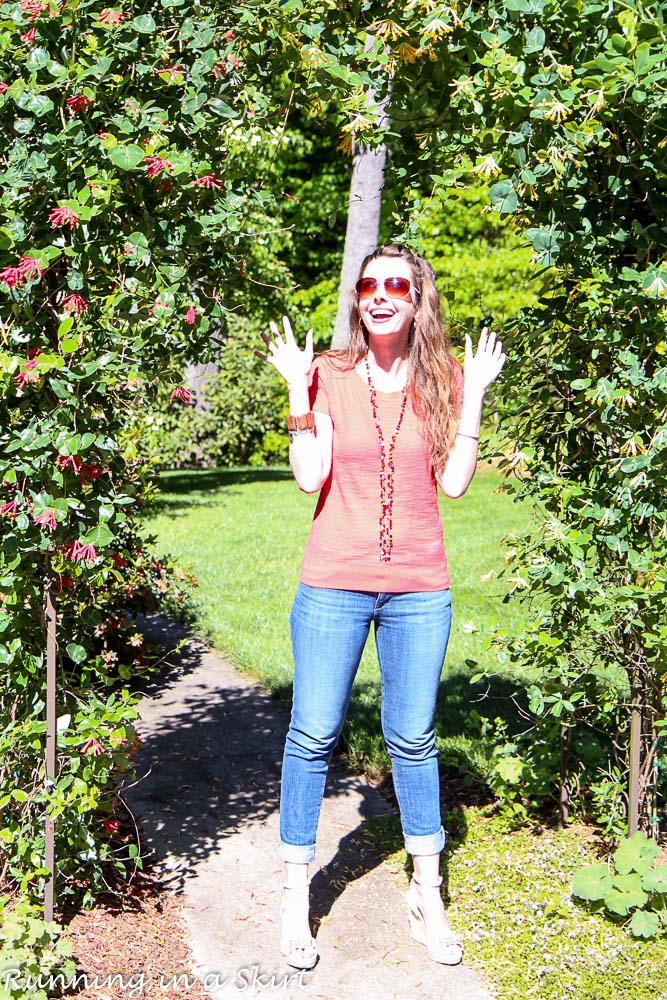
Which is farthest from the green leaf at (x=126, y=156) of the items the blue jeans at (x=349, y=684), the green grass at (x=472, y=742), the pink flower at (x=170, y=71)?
the green grass at (x=472, y=742)

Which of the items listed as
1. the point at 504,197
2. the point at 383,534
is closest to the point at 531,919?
the point at 383,534

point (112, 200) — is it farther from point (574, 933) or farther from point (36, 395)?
point (574, 933)

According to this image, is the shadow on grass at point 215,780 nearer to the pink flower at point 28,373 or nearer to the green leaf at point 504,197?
the pink flower at point 28,373

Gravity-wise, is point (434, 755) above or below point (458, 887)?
above

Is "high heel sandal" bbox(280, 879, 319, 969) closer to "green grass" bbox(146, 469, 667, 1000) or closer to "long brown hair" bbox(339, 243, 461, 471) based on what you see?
"green grass" bbox(146, 469, 667, 1000)

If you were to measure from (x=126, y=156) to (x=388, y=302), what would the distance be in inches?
35.7

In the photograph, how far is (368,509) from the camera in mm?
3125

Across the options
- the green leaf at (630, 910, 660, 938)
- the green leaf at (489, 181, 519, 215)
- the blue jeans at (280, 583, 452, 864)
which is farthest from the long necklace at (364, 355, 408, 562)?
the green leaf at (630, 910, 660, 938)

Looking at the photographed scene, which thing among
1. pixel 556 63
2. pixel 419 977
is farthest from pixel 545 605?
pixel 556 63

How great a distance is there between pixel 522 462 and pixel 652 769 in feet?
3.73

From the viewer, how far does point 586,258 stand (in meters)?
3.24

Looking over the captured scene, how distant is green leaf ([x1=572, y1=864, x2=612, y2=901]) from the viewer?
3.37 meters

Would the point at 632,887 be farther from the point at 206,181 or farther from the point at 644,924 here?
the point at 206,181

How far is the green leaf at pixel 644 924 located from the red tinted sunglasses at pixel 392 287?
80.2 inches
